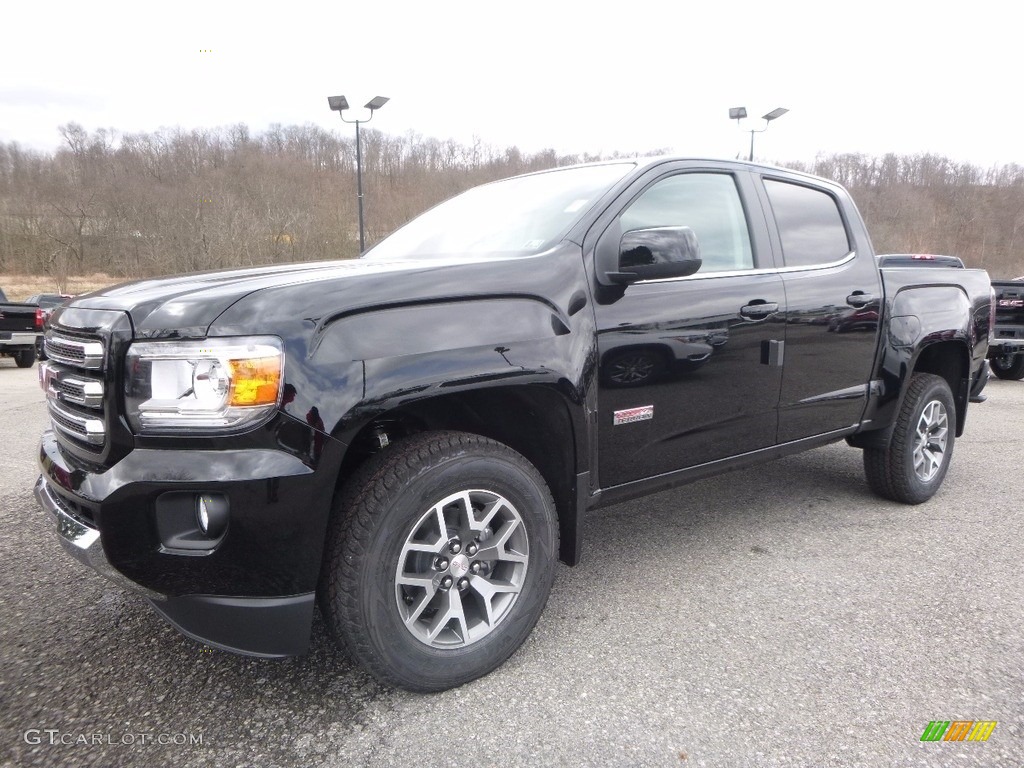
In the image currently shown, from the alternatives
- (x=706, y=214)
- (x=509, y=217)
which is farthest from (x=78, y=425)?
(x=706, y=214)

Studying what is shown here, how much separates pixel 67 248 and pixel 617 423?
51174mm

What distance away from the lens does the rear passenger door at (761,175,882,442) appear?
331 centimetres

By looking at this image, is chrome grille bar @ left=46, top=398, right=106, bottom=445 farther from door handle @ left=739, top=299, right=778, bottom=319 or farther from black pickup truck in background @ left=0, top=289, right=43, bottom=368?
black pickup truck in background @ left=0, top=289, right=43, bottom=368

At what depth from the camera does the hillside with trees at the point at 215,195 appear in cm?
4075

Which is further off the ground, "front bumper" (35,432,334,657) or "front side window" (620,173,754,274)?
"front side window" (620,173,754,274)

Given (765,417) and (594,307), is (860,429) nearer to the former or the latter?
(765,417)

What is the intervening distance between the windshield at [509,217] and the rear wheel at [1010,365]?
32.8 feet

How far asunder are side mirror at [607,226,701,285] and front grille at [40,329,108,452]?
1686 millimetres

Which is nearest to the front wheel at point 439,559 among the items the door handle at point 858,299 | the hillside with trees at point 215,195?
the door handle at point 858,299

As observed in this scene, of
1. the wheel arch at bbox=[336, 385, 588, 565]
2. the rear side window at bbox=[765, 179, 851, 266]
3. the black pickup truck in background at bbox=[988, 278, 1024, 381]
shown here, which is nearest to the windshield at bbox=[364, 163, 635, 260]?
the wheel arch at bbox=[336, 385, 588, 565]

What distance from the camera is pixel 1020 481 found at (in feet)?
15.3

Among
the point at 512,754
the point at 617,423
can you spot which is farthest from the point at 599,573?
the point at 512,754

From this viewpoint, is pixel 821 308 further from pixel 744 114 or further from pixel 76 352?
pixel 744 114

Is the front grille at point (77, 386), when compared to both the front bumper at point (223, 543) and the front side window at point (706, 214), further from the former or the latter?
the front side window at point (706, 214)
